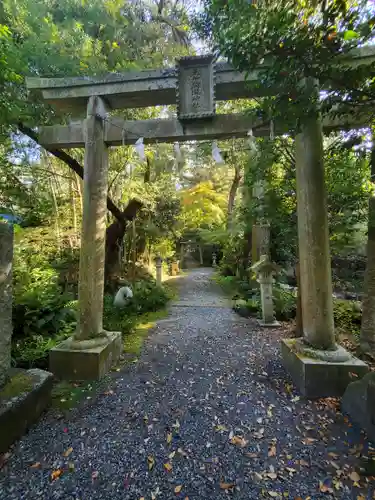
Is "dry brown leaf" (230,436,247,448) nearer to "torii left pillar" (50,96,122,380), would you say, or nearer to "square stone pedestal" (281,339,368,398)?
"square stone pedestal" (281,339,368,398)

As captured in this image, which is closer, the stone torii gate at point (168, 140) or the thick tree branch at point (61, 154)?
the stone torii gate at point (168, 140)

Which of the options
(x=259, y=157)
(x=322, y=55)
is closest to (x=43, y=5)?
(x=259, y=157)

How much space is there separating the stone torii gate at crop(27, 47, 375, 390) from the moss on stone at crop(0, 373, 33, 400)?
0.57 metres

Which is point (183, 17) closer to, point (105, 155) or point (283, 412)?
point (105, 155)

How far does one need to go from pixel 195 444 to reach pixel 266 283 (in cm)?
356

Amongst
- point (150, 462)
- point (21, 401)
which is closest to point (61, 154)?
point (21, 401)

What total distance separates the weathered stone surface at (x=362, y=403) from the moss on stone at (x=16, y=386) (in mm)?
2759

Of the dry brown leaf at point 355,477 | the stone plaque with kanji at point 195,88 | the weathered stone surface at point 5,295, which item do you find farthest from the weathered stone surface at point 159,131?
the dry brown leaf at point 355,477

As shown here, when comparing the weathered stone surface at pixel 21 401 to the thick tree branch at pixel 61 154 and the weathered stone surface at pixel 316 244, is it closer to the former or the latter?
the weathered stone surface at pixel 316 244

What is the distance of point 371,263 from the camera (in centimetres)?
305

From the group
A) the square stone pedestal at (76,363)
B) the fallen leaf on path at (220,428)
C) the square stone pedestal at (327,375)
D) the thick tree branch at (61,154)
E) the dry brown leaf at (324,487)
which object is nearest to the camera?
the dry brown leaf at (324,487)

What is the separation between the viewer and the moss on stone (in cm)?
195

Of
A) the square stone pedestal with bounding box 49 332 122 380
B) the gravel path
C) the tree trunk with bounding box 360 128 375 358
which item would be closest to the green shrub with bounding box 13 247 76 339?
the square stone pedestal with bounding box 49 332 122 380

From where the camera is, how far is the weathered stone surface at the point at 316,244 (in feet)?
8.48
